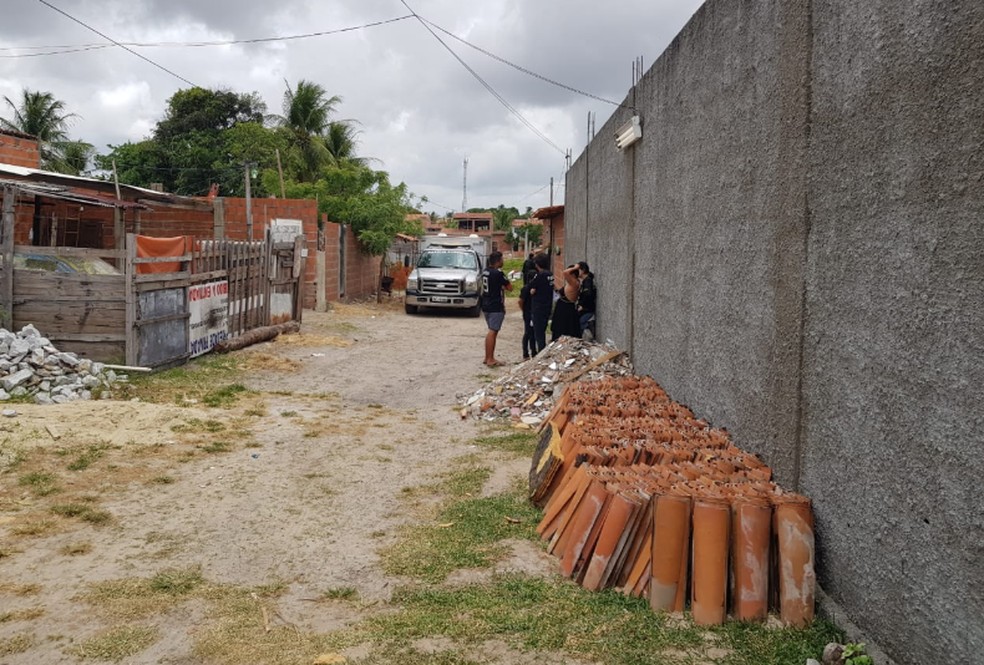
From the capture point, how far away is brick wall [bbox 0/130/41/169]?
58.2ft

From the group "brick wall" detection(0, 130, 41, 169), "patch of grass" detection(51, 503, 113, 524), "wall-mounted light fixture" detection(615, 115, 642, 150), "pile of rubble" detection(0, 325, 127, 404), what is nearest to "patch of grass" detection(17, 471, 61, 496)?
"patch of grass" detection(51, 503, 113, 524)

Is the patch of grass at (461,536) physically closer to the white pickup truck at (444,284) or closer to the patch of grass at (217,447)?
the patch of grass at (217,447)

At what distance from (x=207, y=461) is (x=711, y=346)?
4.35m

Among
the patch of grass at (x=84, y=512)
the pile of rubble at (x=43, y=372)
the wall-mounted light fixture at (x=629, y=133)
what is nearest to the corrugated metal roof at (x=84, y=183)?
the pile of rubble at (x=43, y=372)

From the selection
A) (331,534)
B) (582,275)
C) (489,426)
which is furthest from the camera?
(582,275)

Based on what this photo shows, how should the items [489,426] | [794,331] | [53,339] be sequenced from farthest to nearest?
1. [53,339]
2. [489,426]
3. [794,331]

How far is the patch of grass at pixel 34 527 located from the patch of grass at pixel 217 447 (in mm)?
2009

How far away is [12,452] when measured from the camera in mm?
6789

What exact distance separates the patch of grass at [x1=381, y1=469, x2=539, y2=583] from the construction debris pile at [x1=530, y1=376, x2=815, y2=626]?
311mm

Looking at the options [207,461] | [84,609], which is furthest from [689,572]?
[207,461]

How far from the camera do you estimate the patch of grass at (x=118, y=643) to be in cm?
352

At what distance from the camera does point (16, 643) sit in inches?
143

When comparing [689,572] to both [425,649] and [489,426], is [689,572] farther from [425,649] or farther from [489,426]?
[489,426]

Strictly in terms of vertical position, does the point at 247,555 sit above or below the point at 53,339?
below
